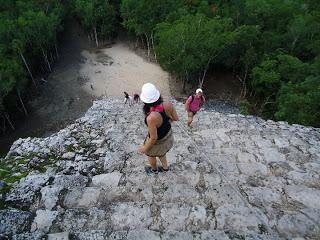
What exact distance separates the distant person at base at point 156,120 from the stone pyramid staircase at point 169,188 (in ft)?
2.51

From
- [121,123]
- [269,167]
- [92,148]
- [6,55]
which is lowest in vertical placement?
[6,55]

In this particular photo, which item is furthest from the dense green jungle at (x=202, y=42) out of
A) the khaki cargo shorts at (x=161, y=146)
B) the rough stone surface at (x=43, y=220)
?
the rough stone surface at (x=43, y=220)

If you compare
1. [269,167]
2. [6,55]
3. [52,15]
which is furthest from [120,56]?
[269,167]

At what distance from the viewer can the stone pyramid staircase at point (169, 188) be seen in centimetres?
470

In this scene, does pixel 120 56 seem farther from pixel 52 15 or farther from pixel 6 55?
pixel 6 55

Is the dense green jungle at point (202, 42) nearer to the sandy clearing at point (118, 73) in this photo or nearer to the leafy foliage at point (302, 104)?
the leafy foliage at point (302, 104)

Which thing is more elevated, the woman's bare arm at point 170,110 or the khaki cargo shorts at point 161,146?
the woman's bare arm at point 170,110

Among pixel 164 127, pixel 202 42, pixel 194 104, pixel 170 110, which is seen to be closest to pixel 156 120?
pixel 164 127

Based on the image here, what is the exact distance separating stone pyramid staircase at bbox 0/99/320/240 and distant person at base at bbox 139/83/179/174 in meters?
0.76

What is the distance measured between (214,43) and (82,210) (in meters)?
18.8

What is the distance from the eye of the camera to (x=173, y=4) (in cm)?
2566

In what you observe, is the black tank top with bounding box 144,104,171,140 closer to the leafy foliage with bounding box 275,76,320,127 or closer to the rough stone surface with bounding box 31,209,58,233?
the rough stone surface with bounding box 31,209,58,233

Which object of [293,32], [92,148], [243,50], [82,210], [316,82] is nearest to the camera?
[82,210]

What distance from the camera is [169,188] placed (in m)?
5.75
